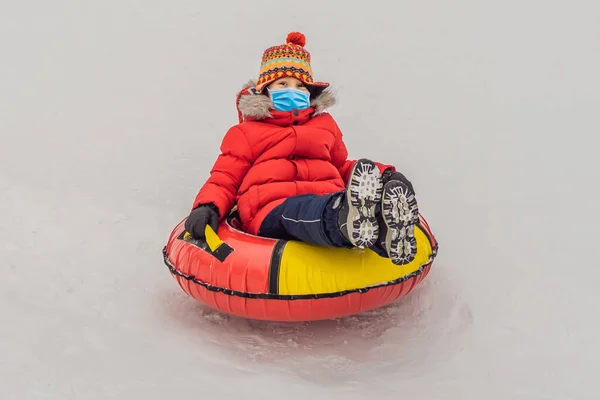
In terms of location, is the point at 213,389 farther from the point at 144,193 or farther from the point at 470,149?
the point at 470,149

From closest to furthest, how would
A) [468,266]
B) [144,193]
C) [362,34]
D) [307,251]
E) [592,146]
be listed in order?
[307,251], [468,266], [144,193], [592,146], [362,34]

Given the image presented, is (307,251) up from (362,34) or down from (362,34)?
down

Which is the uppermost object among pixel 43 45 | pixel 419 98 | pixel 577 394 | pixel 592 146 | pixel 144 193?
pixel 43 45

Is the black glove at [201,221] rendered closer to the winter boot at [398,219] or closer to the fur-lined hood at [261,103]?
the fur-lined hood at [261,103]

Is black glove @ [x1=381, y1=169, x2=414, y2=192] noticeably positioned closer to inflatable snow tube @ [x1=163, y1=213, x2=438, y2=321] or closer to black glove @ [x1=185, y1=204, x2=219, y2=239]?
inflatable snow tube @ [x1=163, y1=213, x2=438, y2=321]

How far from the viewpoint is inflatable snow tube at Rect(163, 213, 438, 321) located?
102 inches

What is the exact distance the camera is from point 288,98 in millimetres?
3158

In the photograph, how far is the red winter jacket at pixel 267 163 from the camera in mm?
2957

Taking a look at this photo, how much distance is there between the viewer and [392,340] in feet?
9.21

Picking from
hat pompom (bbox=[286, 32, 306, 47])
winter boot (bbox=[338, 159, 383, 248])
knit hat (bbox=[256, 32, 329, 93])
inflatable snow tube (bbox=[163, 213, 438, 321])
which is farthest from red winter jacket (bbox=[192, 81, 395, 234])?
winter boot (bbox=[338, 159, 383, 248])

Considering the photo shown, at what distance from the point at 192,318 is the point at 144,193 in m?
1.82

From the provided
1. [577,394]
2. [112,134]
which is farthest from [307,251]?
[112,134]

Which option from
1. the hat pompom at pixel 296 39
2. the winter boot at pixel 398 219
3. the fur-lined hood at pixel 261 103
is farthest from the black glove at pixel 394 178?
the hat pompom at pixel 296 39

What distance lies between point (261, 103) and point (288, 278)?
3.19 feet
